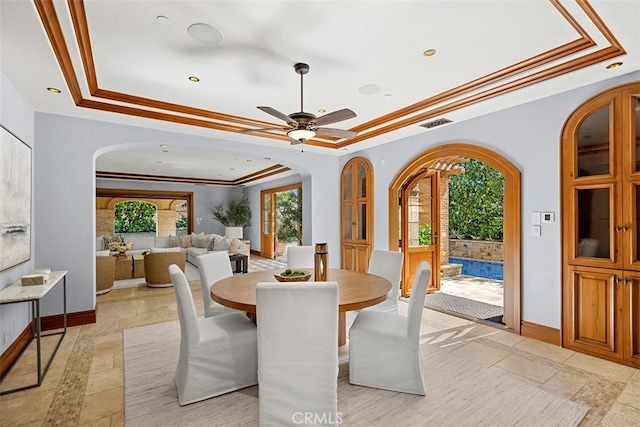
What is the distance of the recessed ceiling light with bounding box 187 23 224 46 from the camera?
234cm

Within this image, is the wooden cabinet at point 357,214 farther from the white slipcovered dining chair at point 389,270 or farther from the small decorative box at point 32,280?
the small decorative box at point 32,280

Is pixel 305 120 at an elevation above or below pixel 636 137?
above

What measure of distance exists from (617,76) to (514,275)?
7.02 feet

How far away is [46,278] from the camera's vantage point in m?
3.03

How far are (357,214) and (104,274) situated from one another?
453 centimetres

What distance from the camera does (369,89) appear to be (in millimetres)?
3496

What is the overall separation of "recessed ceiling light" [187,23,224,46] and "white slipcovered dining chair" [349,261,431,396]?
7.58ft

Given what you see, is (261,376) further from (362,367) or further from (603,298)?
(603,298)

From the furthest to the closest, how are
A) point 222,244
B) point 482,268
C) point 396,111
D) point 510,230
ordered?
point 482,268 < point 222,244 < point 396,111 < point 510,230

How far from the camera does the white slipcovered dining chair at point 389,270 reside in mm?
3338

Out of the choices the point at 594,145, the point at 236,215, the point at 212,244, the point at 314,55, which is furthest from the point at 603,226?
the point at 236,215

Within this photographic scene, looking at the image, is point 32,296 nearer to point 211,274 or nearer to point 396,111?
point 211,274

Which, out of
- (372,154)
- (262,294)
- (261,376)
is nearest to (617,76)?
(372,154)

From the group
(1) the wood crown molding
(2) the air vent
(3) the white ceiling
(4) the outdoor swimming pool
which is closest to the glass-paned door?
(2) the air vent
